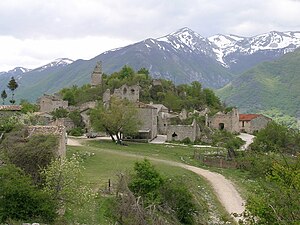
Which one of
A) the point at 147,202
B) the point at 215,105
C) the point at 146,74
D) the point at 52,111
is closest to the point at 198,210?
the point at 147,202

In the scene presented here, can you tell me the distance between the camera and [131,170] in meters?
35.1

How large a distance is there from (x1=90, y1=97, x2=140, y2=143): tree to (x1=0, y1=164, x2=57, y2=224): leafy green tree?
33568mm

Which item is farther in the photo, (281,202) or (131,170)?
(131,170)

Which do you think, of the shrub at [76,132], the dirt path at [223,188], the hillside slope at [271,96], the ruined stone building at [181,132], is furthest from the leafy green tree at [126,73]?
the hillside slope at [271,96]

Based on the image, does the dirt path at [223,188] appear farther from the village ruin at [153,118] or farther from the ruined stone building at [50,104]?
the ruined stone building at [50,104]

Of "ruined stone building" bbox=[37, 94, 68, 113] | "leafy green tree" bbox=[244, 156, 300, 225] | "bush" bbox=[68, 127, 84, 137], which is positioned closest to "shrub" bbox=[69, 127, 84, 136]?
"bush" bbox=[68, 127, 84, 137]

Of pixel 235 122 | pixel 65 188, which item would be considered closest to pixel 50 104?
pixel 235 122

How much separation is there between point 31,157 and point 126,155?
1889 centimetres

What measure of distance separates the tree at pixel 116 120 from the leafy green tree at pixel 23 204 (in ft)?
110

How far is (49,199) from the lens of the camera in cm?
2245

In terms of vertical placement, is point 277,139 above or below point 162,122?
below

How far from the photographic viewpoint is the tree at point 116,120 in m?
55.8

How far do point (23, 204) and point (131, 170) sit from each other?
14144mm

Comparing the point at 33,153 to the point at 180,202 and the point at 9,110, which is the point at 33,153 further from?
the point at 9,110
